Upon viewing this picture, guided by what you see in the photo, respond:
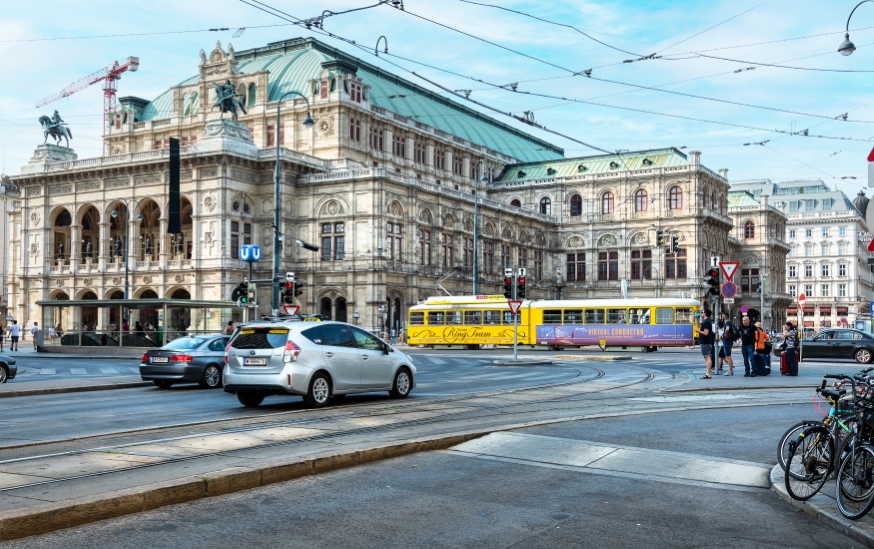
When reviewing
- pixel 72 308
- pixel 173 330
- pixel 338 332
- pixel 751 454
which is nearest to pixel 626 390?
pixel 338 332

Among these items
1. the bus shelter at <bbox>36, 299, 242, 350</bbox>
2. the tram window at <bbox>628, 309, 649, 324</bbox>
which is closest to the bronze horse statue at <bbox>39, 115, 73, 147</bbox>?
the bus shelter at <bbox>36, 299, 242, 350</bbox>

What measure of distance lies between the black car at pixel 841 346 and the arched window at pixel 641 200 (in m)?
55.9

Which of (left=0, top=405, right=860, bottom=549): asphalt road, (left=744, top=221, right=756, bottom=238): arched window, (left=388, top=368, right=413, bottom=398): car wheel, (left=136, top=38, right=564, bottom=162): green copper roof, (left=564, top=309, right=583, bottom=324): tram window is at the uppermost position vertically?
(left=136, top=38, right=564, bottom=162): green copper roof

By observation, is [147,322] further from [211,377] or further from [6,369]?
[211,377]

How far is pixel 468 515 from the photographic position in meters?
7.93

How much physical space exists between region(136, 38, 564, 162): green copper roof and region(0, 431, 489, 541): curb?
217 ft

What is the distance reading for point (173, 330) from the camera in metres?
43.0

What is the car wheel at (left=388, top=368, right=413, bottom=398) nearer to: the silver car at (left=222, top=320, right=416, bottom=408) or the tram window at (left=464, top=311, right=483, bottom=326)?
the silver car at (left=222, top=320, right=416, bottom=408)

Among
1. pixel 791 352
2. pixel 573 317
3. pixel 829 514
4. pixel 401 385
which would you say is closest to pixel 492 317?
pixel 573 317

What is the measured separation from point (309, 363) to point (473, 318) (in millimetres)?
38316

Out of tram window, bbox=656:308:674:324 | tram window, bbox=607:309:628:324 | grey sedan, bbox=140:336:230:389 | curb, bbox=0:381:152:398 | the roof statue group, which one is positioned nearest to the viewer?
Result: curb, bbox=0:381:152:398

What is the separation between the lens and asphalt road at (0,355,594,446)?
1399 centimetres

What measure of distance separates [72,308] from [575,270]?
5680 cm

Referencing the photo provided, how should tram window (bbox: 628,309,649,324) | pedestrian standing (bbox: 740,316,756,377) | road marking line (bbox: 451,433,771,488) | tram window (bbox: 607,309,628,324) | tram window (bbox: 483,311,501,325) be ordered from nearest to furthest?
road marking line (bbox: 451,433,771,488) < pedestrian standing (bbox: 740,316,756,377) < tram window (bbox: 628,309,649,324) < tram window (bbox: 607,309,628,324) < tram window (bbox: 483,311,501,325)
